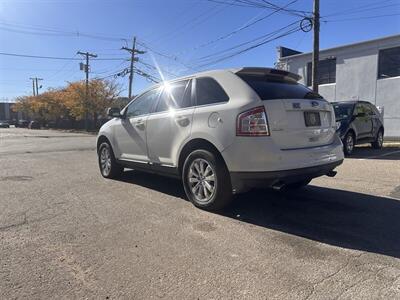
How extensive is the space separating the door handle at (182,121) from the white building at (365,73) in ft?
66.6

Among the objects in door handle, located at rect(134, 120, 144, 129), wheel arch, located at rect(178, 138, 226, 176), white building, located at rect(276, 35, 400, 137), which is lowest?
wheel arch, located at rect(178, 138, 226, 176)

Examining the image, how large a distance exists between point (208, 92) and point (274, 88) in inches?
35.2

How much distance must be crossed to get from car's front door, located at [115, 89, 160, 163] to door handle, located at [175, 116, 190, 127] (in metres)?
0.98

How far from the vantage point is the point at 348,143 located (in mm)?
11203

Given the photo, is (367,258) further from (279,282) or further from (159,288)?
(159,288)

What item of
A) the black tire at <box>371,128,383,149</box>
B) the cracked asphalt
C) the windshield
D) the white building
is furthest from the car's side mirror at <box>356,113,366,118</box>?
the white building

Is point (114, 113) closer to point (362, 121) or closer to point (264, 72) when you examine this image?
point (264, 72)

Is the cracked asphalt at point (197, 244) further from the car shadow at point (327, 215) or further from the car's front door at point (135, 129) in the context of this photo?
the car's front door at point (135, 129)

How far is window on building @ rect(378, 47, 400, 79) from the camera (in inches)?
874

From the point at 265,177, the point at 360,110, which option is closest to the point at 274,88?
the point at 265,177

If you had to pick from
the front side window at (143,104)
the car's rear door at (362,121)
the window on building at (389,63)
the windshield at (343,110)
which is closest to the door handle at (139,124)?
the front side window at (143,104)

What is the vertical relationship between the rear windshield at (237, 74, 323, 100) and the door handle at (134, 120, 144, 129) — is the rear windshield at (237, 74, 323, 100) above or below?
above

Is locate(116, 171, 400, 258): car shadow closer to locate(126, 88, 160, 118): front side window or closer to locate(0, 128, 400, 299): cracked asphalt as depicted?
locate(0, 128, 400, 299): cracked asphalt

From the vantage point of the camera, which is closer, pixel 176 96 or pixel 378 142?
pixel 176 96
